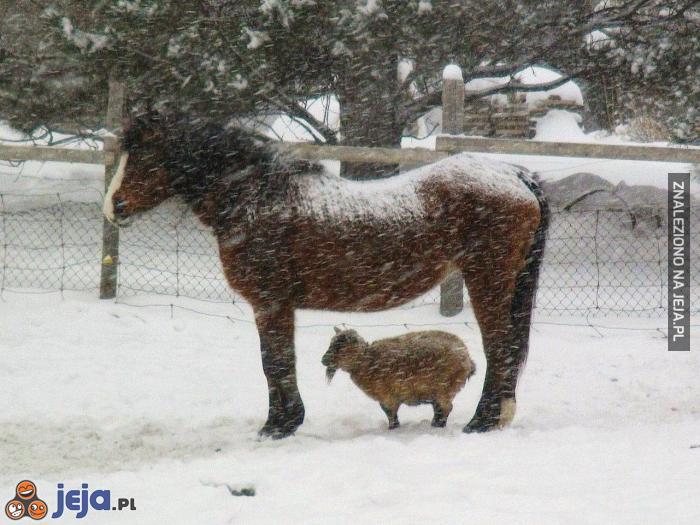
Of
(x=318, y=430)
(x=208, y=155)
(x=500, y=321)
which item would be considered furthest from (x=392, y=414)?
(x=208, y=155)

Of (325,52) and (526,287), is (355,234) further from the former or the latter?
(325,52)

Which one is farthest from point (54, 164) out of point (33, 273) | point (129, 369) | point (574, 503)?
point (574, 503)

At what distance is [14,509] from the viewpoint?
2725mm

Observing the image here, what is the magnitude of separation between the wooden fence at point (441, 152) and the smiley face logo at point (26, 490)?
9.43 feet

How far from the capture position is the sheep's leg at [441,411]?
3.92 m

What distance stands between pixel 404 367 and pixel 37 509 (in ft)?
6.24

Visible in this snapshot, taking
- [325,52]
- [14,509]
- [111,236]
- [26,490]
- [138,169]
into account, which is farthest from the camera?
[111,236]

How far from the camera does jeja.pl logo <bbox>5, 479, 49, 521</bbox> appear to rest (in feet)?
8.84

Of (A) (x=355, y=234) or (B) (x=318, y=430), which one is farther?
(B) (x=318, y=430)

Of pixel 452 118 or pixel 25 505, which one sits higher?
pixel 452 118

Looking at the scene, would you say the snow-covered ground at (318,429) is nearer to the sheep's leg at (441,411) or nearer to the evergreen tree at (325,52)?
the sheep's leg at (441,411)

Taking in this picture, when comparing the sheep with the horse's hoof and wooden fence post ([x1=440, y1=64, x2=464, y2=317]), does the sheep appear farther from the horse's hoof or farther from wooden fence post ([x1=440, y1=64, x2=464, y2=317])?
wooden fence post ([x1=440, y1=64, x2=464, y2=317])

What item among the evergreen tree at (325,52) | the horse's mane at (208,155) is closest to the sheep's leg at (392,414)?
the horse's mane at (208,155)

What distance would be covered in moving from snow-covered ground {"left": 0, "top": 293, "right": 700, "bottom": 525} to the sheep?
21 centimetres
